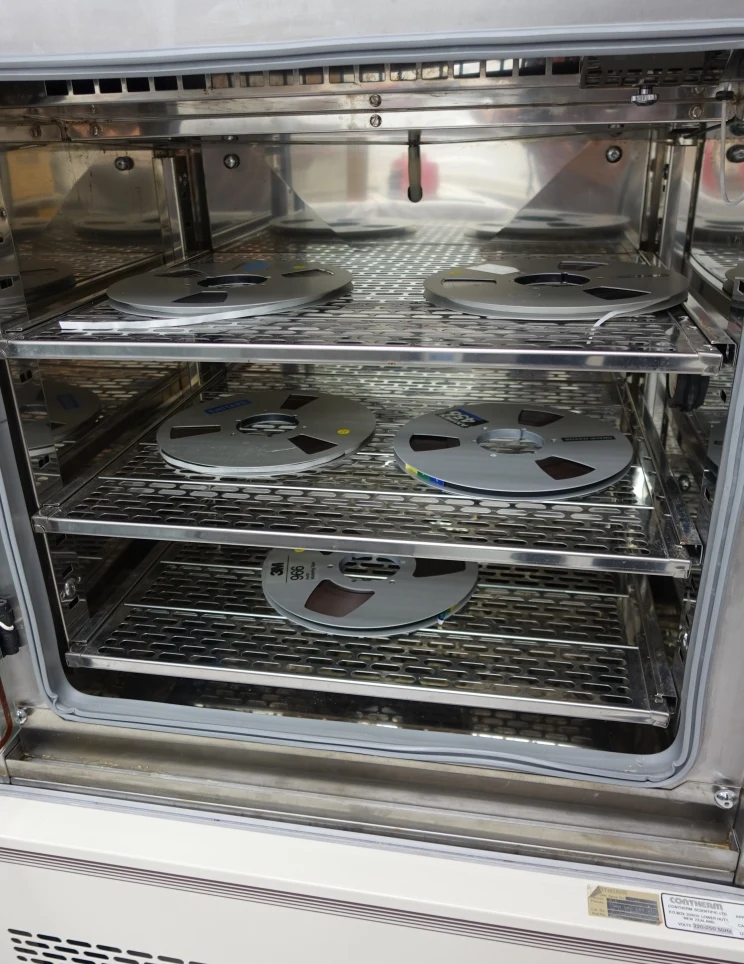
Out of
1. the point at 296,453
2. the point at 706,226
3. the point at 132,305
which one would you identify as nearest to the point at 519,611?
the point at 296,453

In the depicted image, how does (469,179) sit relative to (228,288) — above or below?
above

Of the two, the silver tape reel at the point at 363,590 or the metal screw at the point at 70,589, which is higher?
the metal screw at the point at 70,589

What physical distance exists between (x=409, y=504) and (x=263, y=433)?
1.14ft

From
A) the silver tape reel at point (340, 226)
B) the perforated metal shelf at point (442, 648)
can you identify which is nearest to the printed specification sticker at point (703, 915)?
the perforated metal shelf at point (442, 648)

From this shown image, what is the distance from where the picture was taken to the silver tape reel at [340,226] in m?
1.55

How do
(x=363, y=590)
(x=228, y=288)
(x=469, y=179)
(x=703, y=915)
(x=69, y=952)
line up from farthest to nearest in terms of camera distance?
(x=469, y=179) < (x=363, y=590) < (x=228, y=288) < (x=69, y=952) < (x=703, y=915)

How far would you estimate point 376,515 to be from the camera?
109 cm

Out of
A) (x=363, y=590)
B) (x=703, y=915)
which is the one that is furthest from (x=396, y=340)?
(x=703, y=915)

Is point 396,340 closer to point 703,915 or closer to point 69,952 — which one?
point 703,915

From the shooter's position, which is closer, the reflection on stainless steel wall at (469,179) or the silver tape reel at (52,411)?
the silver tape reel at (52,411)

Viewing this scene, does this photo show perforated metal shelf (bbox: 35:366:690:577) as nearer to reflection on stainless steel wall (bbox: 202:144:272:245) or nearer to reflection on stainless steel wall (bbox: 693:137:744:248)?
reflection on stainless steel wall (bbox: 693:137:744:248)

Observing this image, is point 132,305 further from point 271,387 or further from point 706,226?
point 706,226

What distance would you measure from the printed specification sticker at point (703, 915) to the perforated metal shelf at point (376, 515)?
383 millimetres

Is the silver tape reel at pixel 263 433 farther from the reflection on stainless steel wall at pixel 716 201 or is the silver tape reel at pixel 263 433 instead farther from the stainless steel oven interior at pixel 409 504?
the reflection on stainless steel wall at pixel 716 201
